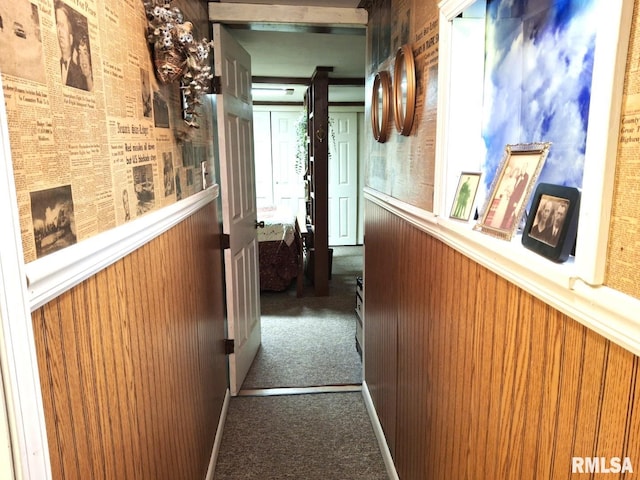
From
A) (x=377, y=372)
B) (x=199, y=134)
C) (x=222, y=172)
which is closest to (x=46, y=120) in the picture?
(x=199, y=134)

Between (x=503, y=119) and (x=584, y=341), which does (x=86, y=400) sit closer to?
(x=584, y=341)

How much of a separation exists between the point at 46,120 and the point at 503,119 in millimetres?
1040

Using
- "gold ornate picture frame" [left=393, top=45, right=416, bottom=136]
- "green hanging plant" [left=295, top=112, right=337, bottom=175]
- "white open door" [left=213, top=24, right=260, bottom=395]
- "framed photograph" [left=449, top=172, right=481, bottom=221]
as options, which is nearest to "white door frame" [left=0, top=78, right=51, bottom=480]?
"framed photograph" [left=449, top=172, right=481, bottom=221]

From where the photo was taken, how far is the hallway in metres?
2.15

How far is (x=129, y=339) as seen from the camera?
1074 mm

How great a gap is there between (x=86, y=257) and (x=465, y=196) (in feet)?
3.12

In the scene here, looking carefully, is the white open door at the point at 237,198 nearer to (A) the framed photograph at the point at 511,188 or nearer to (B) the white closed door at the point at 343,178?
(A) the framed photograph at the point at 511,188

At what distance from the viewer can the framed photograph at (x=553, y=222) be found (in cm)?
80

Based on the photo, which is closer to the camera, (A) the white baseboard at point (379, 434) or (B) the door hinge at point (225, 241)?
(A) the white baseboard at point (379, 434)

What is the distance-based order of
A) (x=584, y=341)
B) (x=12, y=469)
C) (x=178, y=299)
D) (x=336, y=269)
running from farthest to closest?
(x=336, y=269), (x=178, y=299), (x=584, y=341), (x=12, y=469)

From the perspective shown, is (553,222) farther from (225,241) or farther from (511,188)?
(225,241)

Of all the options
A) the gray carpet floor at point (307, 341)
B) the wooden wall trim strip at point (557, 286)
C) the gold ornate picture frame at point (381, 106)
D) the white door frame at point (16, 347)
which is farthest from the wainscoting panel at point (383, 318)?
the white door frame at point (16, 347)

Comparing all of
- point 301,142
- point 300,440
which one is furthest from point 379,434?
point 301,142

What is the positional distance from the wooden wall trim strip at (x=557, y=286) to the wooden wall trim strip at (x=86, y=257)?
813mm
